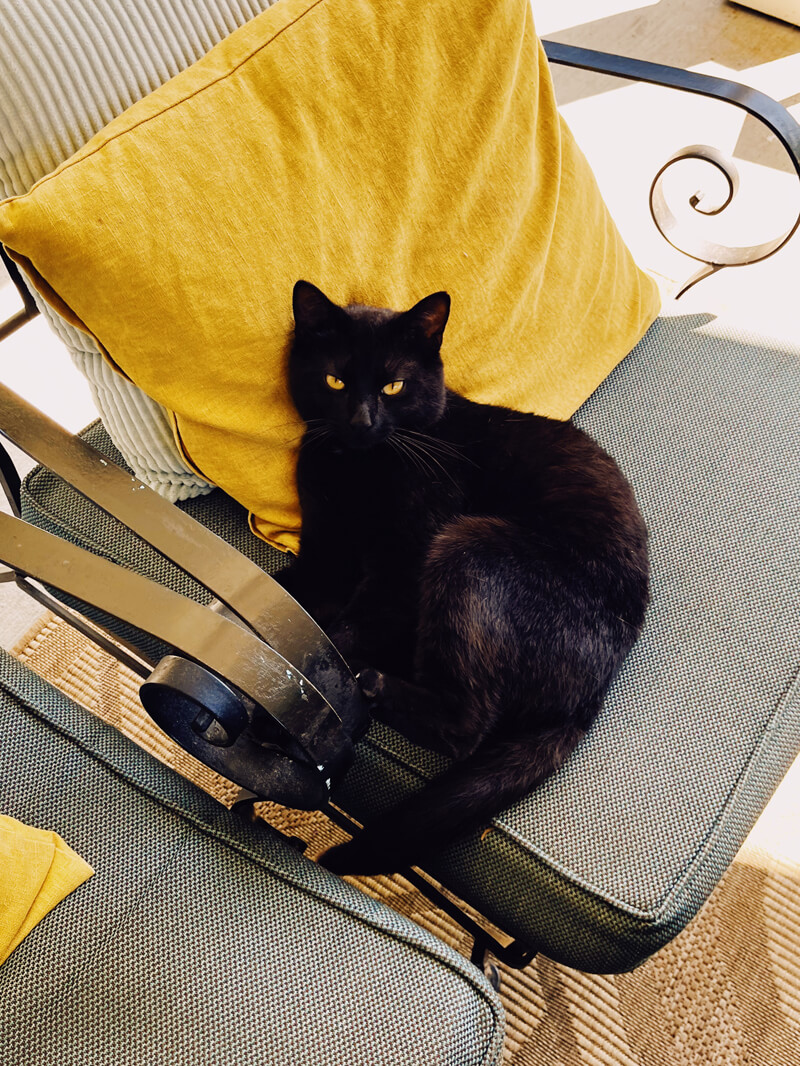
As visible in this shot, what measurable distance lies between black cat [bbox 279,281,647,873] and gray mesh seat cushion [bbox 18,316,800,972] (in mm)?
60

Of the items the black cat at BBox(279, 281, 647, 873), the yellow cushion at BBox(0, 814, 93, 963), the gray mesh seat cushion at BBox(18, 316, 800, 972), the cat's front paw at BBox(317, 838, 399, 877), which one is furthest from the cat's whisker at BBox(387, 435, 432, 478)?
the yellow cushion at BBox(0, 814, 93, 963)

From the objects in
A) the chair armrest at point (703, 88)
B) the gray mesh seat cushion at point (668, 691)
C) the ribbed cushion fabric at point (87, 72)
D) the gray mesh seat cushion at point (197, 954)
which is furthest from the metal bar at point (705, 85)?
the gray mesh seat cushion at point (197, 954)

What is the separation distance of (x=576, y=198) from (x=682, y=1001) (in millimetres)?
1307

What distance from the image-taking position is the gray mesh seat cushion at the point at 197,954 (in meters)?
0.71

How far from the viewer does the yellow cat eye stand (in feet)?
3.60

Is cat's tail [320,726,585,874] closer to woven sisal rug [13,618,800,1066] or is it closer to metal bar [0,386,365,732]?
metal bar [0,386,365,732]

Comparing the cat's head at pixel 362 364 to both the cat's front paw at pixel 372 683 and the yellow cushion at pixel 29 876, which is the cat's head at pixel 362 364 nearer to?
the cat's front paw at pixel 372 683

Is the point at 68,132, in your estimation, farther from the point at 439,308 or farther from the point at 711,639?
the point at 711,639

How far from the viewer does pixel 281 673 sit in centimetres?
Answer: 71

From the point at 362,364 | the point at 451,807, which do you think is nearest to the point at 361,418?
the point at 362,364

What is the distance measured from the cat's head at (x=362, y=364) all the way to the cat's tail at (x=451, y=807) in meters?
0.46

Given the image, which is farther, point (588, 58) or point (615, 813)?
point (588, 58)

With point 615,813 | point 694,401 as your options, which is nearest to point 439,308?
point 694,401

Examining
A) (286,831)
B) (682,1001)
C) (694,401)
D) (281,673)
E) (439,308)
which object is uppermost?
(439,308)
